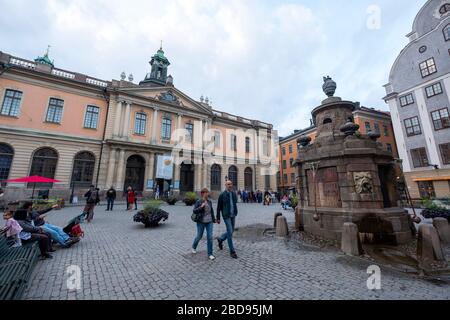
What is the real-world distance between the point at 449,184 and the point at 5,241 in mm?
32320

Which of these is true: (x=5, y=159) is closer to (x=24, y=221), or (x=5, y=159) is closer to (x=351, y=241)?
(x=24, y=221)

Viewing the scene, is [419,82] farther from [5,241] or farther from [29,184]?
[29,184]

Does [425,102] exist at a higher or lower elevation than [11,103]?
higher

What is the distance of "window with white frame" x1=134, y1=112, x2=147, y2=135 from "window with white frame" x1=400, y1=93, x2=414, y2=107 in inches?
1318

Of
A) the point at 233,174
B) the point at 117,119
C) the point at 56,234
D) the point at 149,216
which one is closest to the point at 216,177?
the point at 233,174

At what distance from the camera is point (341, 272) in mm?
3775

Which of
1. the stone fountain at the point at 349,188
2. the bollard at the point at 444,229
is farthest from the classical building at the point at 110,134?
the bollard at the point at 444,229

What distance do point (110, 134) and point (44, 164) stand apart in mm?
6495

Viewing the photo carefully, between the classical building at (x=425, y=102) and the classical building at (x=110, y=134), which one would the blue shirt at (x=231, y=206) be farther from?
the classical building at (x=425, y=102)

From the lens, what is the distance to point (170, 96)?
26.5 meters

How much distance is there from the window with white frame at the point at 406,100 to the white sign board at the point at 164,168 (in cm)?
3100

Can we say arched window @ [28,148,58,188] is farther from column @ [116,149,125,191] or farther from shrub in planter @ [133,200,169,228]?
shrub in planter @ [133,200,169,228]

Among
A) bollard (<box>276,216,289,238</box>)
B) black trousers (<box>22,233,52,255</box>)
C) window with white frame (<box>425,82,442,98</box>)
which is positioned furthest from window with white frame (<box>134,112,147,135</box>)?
window with white frame (<box>425,82,442,98</box>)

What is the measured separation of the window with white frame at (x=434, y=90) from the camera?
21.5 metres
